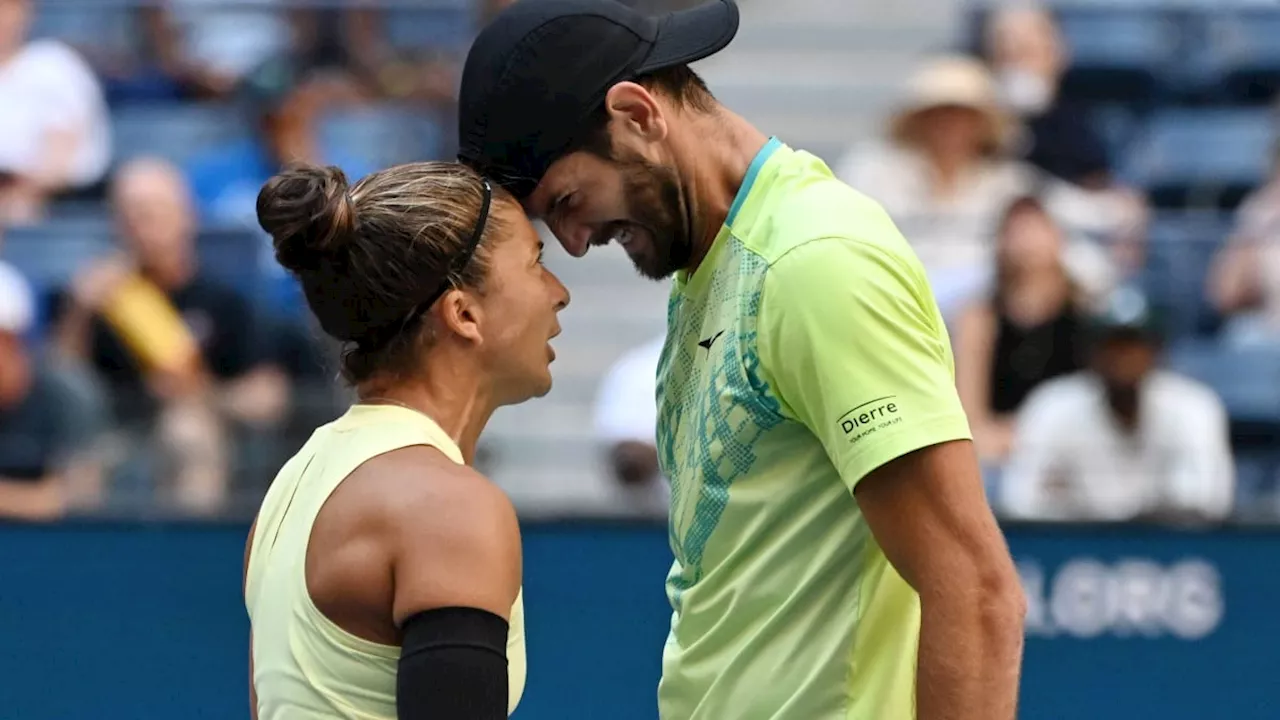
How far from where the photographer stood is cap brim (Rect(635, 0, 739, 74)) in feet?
6.45

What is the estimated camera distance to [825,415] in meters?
1.80

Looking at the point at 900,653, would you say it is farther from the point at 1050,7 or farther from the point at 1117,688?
the point at 1050,7

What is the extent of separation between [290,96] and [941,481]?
427 cm

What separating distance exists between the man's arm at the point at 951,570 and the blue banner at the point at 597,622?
99.1 inches

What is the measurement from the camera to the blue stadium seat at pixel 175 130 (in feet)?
18.4

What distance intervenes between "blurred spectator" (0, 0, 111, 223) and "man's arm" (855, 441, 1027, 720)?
412cm

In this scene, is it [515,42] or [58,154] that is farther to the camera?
[58,154]

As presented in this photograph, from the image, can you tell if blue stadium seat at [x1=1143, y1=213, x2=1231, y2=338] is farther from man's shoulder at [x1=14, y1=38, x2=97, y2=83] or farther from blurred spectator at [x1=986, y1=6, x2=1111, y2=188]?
man's shoulder at [x1=14, y1=38, x2=97, y2=83]

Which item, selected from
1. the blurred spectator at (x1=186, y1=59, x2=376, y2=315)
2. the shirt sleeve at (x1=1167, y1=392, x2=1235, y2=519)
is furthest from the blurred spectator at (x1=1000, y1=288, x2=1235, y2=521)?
the blurred spectator at (x1=186, y1=59, x2=376, y2=315)

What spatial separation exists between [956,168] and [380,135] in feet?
6.06

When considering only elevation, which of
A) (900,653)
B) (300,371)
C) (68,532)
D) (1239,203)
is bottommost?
(68,532)

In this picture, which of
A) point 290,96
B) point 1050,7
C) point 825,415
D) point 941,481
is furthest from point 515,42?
point 1050,7

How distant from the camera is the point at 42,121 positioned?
18.8 ft

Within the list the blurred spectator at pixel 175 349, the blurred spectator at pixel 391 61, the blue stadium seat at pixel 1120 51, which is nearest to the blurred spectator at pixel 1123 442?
the blue stadium seat at pixel 1120 51
